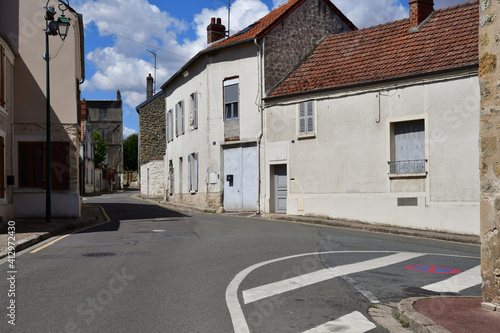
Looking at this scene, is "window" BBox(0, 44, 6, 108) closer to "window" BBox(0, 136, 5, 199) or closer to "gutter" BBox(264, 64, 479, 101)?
"window" BBox(0, 136, 5, 199)

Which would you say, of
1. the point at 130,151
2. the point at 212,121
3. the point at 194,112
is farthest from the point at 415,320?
the point at 130,151

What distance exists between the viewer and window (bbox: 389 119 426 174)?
16.9m

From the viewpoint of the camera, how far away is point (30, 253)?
10.2 m

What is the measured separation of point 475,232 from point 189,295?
1096cm

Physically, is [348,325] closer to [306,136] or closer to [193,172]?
[306,136]

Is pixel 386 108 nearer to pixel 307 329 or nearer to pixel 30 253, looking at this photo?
pixel 30 253

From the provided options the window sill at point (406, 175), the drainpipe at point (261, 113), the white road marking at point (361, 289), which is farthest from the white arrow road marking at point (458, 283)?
the drainpipe at point (261, 113)

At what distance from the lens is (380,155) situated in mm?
17891

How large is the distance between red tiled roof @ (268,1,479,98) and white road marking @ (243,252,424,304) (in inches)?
335

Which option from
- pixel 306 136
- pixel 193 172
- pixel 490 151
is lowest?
pixel 193 172

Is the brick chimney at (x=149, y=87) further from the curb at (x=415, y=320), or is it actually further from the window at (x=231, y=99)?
the curb at (x=415, y=320)

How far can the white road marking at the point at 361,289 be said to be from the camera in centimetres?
645

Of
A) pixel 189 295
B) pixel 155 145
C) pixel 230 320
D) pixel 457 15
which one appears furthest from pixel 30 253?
pixel 155 145

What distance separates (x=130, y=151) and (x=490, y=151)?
8497 cm
